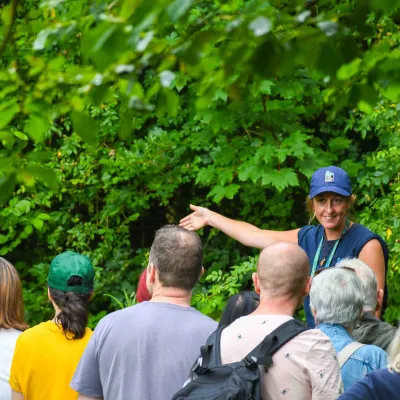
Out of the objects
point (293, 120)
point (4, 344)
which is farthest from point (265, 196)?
point (4, 344)

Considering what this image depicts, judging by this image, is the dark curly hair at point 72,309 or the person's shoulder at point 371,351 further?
the dark curly hair at point 72,309

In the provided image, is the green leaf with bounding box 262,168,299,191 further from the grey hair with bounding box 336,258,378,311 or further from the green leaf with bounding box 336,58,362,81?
the green leaf with bounding box 336,58,362,81

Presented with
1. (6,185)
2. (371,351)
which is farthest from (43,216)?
(6,185)

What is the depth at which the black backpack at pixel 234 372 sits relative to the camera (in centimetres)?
291

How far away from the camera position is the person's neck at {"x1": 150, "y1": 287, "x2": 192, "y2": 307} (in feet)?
11.8

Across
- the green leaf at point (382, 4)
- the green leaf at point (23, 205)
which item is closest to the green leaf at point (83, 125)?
the green leaf at point (382, 4)

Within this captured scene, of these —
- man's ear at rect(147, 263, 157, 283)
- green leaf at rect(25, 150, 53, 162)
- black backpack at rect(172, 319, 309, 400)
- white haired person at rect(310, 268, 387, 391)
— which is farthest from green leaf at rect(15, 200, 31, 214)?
green leaf at rect(25, 150, 53, 162)

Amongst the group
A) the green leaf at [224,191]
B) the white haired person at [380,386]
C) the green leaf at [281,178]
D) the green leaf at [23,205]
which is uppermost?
the white haired person at [380,386]

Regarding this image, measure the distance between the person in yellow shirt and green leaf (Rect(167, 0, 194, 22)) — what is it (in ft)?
6.54

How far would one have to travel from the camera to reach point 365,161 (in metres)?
7.94

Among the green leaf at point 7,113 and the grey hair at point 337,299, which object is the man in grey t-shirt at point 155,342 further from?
the green leaf at point 7,113

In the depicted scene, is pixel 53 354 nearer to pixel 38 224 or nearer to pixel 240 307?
pixel 240 307

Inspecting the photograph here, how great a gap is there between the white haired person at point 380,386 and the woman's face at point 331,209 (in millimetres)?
2296

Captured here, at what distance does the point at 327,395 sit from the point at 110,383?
3.09 ft
